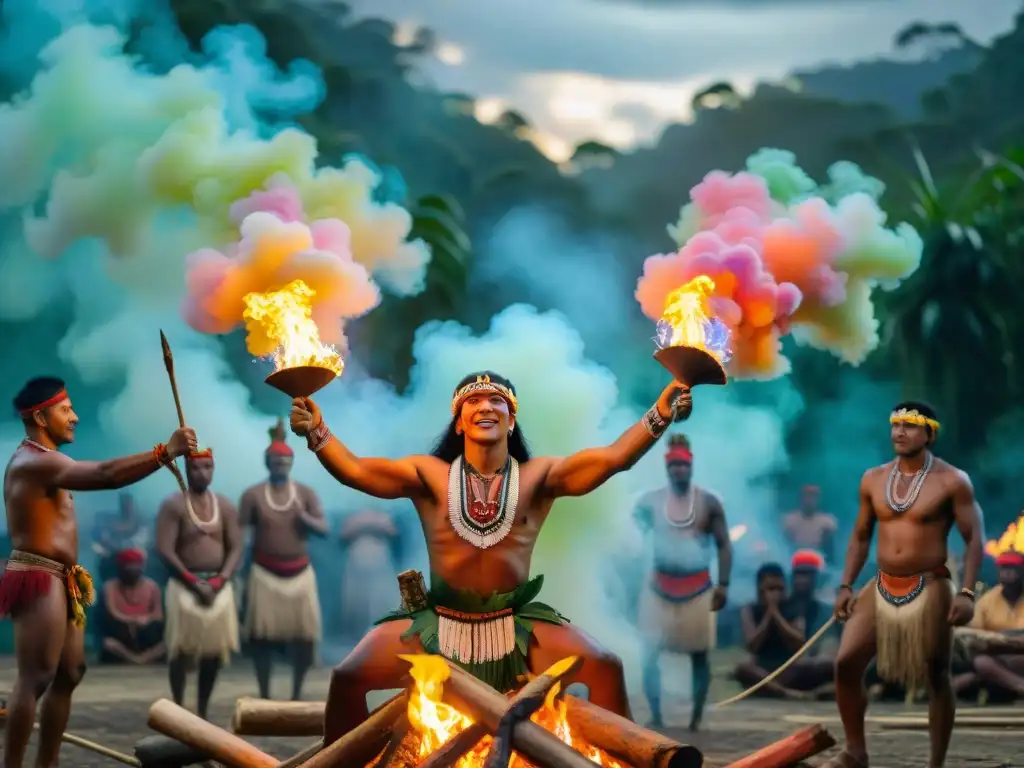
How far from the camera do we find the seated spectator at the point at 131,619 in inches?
494

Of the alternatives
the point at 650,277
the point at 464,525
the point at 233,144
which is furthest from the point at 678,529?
the point at 233,144

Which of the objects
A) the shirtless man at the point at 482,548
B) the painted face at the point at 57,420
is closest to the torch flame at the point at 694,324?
the shirtless man at the point at 482,548

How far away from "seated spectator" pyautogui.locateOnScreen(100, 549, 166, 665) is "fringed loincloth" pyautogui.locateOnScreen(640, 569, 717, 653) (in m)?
4.59

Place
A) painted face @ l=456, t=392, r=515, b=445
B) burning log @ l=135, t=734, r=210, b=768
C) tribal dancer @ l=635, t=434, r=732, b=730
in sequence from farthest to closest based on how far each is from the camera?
tribal dancer @ l=635, t=434, r=732, b=730
burning log @ l=135, t=734, r=210, b=768
painted face @ l=456, t=392, r=515, b=445

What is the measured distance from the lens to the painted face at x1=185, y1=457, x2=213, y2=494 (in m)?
9.23

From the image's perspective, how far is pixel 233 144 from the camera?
45.2ft

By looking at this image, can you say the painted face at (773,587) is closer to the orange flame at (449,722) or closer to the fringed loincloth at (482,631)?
the fringed loincloth at (482,631)

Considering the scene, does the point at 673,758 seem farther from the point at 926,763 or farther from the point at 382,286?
the point at 382,286

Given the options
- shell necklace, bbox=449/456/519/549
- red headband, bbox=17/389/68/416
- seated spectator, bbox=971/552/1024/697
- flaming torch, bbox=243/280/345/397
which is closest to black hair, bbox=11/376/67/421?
red headband, bbox=17/389/68/416

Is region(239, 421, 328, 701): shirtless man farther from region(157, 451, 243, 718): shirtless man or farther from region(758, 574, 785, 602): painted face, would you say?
region(758, 574, 785, 602): painted face

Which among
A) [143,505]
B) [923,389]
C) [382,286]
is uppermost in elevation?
[382,286]

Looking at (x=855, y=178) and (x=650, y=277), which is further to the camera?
(x=855, y=178)

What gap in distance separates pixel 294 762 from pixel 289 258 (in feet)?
14.0

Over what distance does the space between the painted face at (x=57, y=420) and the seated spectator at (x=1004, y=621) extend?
6.31 m
